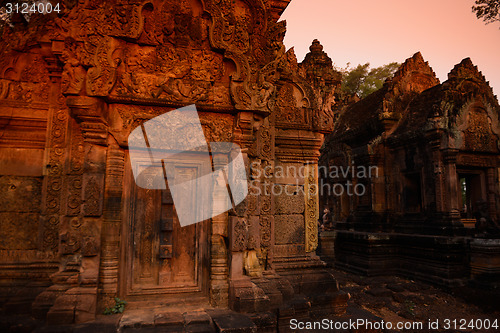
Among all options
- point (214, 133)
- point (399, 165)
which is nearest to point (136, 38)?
point (214, 133)

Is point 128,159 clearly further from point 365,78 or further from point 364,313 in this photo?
point 365,78

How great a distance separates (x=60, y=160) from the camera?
417cm

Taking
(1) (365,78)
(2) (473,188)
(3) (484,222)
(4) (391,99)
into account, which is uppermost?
(1) (365,78)

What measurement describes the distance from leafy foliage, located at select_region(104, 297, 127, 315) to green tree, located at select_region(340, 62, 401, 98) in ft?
78.8

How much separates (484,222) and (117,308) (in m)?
10.8

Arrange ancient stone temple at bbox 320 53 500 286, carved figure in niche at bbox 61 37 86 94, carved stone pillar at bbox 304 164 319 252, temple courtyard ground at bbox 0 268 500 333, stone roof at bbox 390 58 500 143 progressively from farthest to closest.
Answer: stone roof at bbox 390 58 500 143 → ancient stone temple at bbox 320 53 500 286 → carved stone pillar at bbox 304 164 319 252 → carved figure in niche at bbox 61 37 86 94 → temple courtyard ground at bbox 0 268 500 333

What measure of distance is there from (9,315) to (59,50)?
3.31 metres

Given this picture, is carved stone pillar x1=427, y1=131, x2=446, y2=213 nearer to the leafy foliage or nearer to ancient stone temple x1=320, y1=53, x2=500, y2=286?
ancient stone temple x1=320, y1=53, x2=500, y2=286

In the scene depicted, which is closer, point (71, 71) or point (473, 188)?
point (71, 71)

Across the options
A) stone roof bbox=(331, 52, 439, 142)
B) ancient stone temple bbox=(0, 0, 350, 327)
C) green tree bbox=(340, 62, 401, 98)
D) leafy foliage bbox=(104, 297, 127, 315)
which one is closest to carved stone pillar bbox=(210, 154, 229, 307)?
ancient stone temple bbox=(0, 0, 350, 327)

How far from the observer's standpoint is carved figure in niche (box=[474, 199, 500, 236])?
31.3 ft

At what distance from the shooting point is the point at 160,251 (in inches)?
159

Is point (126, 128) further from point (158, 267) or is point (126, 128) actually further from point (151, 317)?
point (151, 317)

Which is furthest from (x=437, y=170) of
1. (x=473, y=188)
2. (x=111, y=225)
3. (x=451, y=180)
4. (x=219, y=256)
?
(x=111, y=225)
